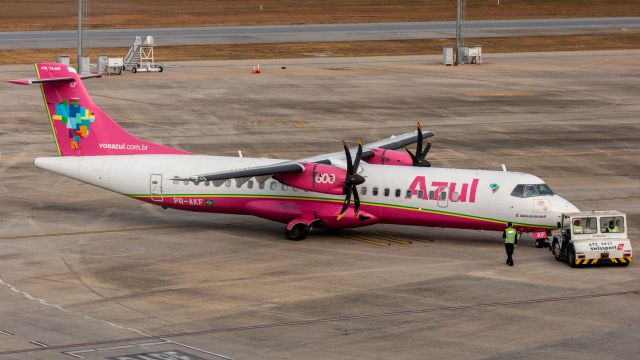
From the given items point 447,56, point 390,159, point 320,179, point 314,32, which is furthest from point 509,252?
point 314,32

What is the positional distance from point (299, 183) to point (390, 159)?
518cm

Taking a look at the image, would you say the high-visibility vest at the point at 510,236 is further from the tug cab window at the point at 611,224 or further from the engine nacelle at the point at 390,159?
A: the engine nacelle at the point at 390,159

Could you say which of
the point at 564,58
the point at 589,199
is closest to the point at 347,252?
the point at 589,199

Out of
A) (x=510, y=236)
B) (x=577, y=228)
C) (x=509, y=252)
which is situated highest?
(x=577, y=228)

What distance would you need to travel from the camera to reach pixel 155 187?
44438mm

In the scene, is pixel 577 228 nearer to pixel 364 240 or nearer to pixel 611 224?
pixel 611 224

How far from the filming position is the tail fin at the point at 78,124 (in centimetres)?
4572

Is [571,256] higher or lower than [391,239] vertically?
lower

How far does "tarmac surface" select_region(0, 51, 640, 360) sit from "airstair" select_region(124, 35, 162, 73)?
2027 centimetres

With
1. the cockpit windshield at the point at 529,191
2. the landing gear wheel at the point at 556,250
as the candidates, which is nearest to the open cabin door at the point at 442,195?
the cockpit windshield at the point at 529,191

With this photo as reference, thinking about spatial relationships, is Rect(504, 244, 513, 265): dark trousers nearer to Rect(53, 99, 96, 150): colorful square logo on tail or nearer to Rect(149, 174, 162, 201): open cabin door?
Rect(149, 174, 162, 201): open cabin door

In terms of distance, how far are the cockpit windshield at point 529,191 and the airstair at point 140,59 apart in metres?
59.7

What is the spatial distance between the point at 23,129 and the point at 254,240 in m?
30.6

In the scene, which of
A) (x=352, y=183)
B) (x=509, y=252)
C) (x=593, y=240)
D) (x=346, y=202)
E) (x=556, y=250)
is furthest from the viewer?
(x=346, y=202)
